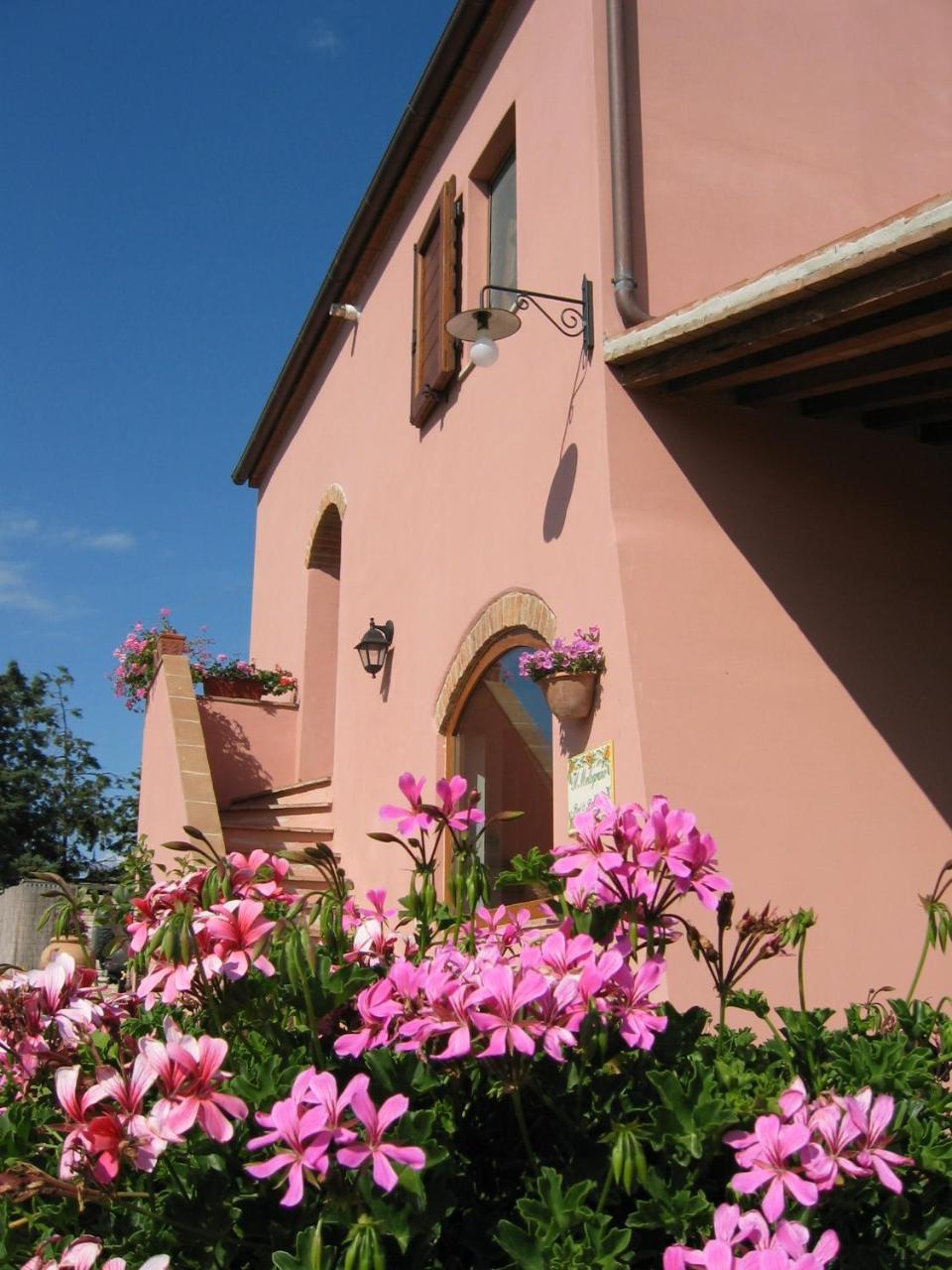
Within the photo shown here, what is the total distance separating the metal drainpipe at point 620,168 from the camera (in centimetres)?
513

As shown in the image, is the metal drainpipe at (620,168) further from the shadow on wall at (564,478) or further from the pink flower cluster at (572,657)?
the pink flower cluster at (572,657)

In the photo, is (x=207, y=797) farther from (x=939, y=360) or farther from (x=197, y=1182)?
(x=197, y=1182)

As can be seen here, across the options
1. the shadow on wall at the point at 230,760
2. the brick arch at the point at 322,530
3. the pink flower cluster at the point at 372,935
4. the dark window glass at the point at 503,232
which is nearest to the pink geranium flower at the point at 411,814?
the pink flower cluster at the point at 372,935

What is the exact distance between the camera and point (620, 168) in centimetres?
527

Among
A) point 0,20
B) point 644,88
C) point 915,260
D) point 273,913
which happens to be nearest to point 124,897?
point 273,913

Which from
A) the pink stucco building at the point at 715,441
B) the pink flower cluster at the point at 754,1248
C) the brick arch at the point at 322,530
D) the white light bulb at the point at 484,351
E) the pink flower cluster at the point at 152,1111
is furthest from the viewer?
the brick arch at the point at 322,530

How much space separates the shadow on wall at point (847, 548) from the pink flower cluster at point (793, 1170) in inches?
151

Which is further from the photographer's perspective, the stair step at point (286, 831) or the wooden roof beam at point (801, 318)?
the stair step at point (286, 831)

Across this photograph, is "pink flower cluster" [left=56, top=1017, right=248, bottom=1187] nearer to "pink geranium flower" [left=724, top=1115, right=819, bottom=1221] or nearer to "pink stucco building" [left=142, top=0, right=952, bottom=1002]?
"pink geranium flower" [left=724, top=1115, right=819, bottom=1221]

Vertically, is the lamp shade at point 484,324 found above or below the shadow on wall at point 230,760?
above

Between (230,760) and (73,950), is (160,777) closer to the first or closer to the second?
(230,760)

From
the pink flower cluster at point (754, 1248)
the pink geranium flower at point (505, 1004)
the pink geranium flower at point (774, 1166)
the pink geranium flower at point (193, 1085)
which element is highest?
the pink geranium flower at point (505, 1004)

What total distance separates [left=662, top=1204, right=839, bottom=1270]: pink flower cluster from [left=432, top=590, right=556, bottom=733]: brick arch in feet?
13.4

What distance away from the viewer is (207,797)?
27.4 ft
